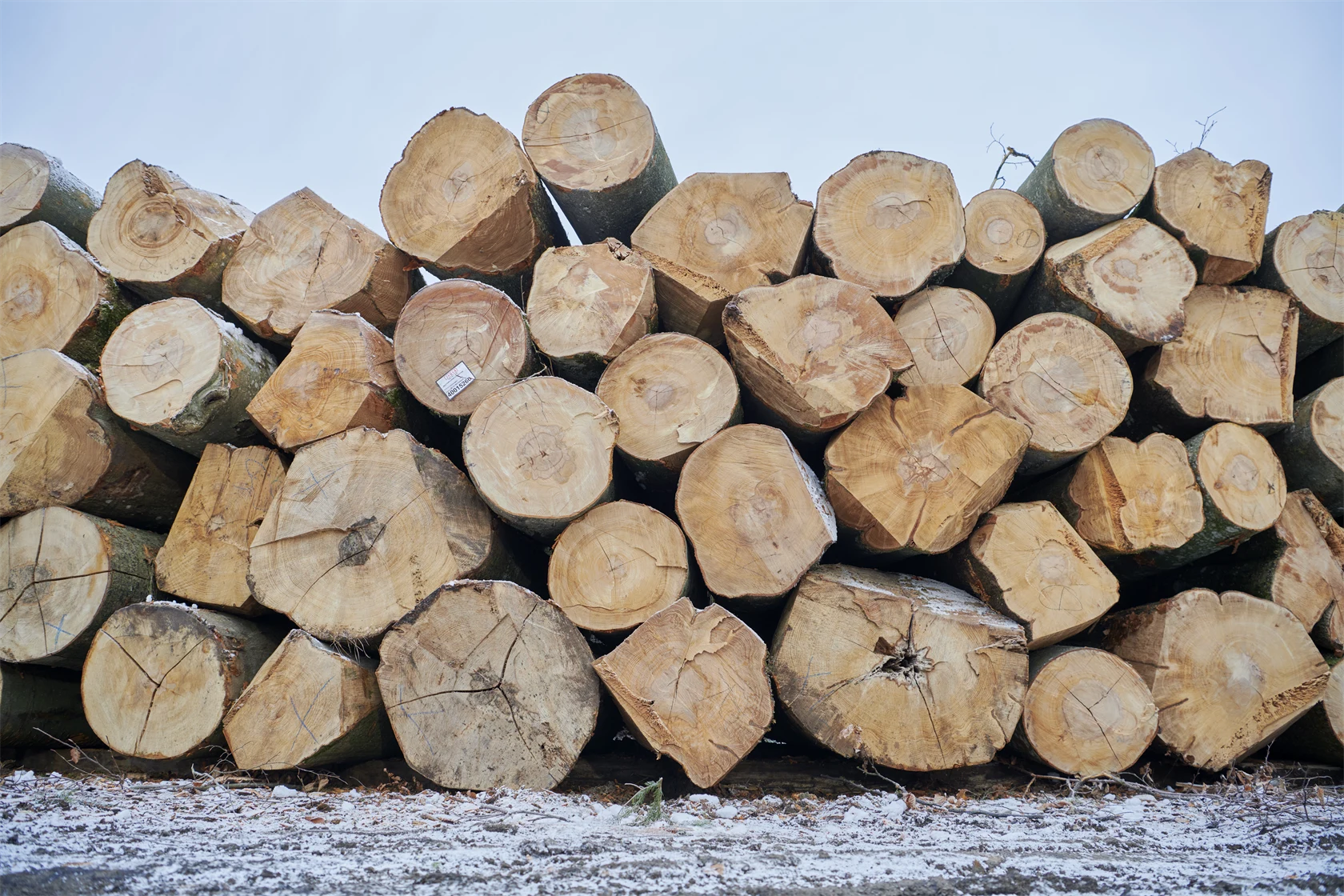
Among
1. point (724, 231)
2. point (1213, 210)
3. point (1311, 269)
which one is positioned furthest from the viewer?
point (1311, 269)

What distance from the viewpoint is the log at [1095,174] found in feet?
11.0

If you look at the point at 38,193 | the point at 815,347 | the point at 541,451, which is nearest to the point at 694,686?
the point at 541,451

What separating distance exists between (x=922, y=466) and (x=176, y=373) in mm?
2625

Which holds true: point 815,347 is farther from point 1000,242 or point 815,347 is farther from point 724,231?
point 1000,242

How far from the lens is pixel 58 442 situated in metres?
3.08

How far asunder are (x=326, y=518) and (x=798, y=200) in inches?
80.3

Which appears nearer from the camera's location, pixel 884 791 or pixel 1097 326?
pixel 884 791

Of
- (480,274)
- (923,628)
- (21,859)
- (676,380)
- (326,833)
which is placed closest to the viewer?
(21,859)

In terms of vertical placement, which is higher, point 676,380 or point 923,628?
point 676,380

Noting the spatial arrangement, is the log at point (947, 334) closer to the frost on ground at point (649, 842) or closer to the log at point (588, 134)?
the log at point (588, 134)

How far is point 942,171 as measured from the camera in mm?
3166

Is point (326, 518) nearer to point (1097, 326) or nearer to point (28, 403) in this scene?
point (28, 403)

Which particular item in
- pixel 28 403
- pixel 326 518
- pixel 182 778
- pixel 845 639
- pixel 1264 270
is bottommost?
pixel 182 778

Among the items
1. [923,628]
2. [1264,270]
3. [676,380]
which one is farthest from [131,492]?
[1264,270]
